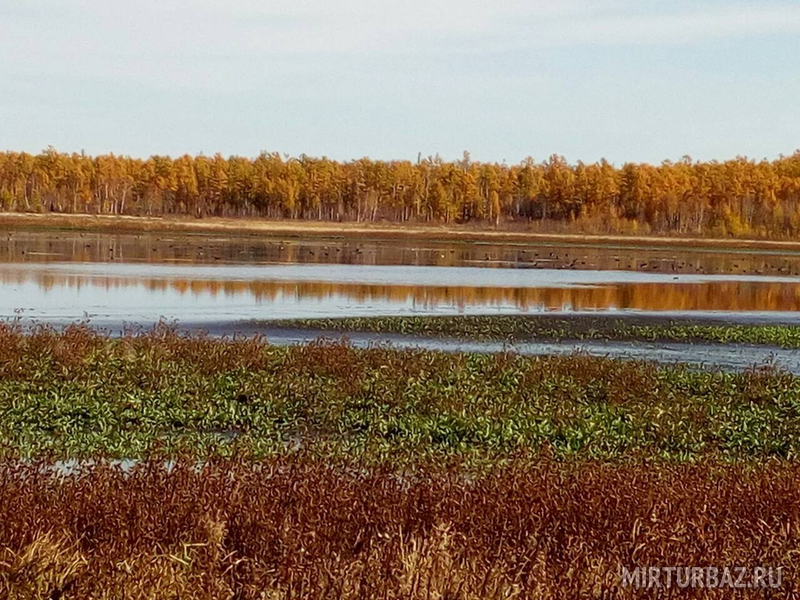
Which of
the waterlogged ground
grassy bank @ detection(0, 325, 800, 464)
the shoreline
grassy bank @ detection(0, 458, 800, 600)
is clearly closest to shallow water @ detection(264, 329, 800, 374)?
the waterlogged ground

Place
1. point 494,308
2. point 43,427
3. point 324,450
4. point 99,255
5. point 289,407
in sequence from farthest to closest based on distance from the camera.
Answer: point 99,255, point 494,308, point 289,407, point 43,427, point 324,450

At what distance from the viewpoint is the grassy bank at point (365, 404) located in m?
17.8

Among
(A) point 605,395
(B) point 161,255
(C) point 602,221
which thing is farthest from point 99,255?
(C) point 602,221

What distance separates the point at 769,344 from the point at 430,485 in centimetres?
2786

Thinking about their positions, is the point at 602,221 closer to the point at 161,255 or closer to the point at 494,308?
the point at 161,255

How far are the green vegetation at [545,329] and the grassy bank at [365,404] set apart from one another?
10.0 metres

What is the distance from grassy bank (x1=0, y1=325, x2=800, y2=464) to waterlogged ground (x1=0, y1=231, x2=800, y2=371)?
25.2 ft

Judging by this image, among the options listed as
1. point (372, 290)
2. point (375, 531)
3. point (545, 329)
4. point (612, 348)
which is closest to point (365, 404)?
point (375, 531)

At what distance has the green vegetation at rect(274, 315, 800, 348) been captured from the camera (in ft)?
121

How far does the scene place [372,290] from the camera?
→ 54.8 metres

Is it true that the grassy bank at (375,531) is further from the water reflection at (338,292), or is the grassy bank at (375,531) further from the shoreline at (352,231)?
the shoreline at (352,231)

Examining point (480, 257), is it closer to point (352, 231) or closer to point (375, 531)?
point (352, 231)

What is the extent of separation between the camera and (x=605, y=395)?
23422mm

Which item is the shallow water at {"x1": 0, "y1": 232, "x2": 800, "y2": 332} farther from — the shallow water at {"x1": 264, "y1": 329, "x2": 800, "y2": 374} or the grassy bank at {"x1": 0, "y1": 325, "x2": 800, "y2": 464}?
the grassy bank at {"x1": 0, "y1": 325, "x2": 800, "y2": 464}
